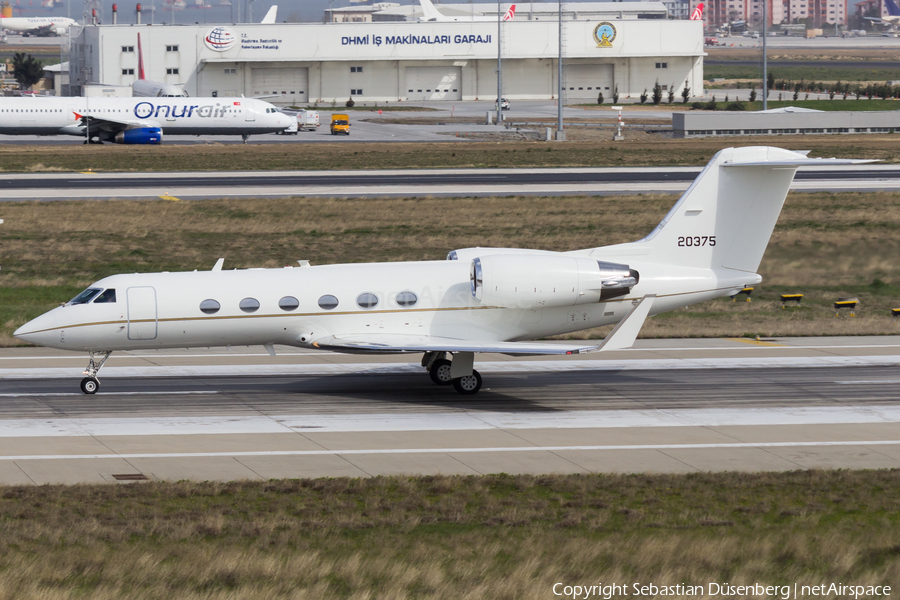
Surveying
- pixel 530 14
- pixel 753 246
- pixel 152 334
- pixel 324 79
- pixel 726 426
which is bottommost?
pixel 726 426

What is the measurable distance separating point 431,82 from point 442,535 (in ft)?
471

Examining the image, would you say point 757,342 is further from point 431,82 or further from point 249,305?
point 431,82

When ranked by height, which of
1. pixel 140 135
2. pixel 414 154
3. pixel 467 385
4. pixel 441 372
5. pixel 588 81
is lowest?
pixel 467 385

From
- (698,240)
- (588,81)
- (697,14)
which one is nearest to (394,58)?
(588,81)

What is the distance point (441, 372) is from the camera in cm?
2730

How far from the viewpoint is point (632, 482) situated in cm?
1884

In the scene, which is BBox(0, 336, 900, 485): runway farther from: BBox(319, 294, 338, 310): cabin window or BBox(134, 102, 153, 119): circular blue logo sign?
BBox(134, 102, 153, 119): circular blue logo sign

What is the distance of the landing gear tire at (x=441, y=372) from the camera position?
89.3 ft

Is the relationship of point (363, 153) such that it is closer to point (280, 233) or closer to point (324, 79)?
point (280, 233)

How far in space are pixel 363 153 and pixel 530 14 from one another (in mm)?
97311

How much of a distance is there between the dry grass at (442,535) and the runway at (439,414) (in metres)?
1.56

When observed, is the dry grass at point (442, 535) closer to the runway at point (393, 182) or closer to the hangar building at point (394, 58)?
the runway at point (393, 182)

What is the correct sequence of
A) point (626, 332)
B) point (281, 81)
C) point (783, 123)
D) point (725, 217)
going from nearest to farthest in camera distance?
point (626, 332) → point (725, 217) → point (783, 123) → point (281, 81)

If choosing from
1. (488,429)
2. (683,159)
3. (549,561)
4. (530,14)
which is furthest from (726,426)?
(530,14)
